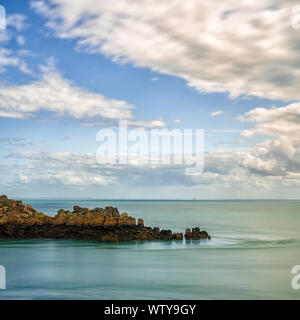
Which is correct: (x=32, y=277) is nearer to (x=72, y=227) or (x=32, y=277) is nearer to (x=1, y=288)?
(x=1, y=288)

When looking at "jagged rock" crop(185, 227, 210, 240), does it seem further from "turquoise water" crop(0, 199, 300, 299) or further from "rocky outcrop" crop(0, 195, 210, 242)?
"turquoise water" crop(0, 199, 300, 299)

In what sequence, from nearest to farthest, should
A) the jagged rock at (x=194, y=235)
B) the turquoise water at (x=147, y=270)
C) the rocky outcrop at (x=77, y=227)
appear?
the turquoise water at (x=147, y=270)
the rocky outcrop at (x=77, y=227)
the jagged rock at (x=194, y=235)

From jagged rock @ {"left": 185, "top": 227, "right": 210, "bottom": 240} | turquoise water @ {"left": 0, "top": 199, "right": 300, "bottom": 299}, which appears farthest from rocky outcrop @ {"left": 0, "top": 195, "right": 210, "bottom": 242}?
turquoise water @ {"left": 0, "top": 199, "right": 300, "bottom": 299}

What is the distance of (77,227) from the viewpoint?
115ft

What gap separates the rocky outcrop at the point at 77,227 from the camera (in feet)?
110

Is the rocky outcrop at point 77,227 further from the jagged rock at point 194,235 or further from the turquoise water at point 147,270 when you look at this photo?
the turquoise water at point 147,270

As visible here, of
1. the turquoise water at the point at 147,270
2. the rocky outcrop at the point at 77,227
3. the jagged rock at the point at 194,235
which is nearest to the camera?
the turquoise water at the point at 147,270

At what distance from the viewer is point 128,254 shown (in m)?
28.4

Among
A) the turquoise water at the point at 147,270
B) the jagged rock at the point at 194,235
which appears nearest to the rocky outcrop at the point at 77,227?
the jagged rock at the point at 194,235

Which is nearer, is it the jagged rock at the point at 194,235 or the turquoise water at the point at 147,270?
the turquoise water at the point at 147,270

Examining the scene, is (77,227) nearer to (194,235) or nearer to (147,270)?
(194,235)

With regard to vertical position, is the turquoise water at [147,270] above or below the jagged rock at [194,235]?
below
